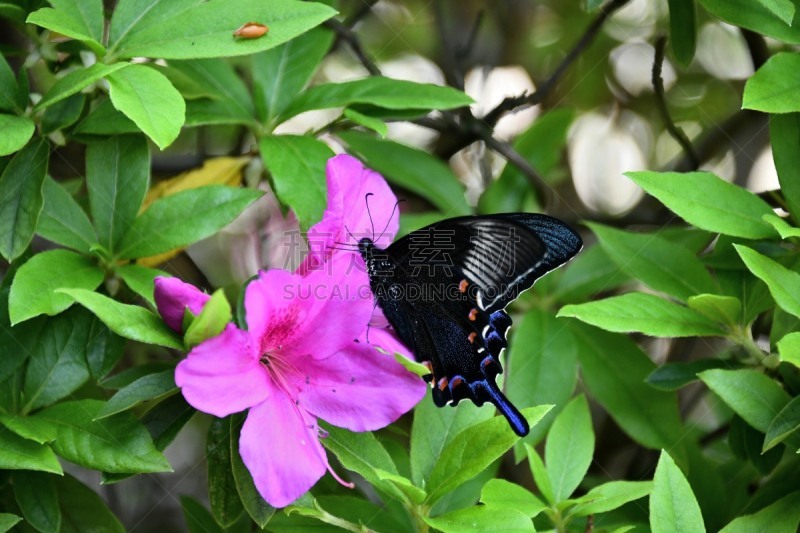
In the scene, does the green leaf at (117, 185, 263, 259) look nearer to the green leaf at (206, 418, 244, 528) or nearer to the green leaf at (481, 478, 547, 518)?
the green leaf at (206, 418, 244, 528)

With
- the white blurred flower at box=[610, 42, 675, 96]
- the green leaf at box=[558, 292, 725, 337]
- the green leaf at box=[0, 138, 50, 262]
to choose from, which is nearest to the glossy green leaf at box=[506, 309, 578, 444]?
the green leaf at box=[558, 292, 725, 337]

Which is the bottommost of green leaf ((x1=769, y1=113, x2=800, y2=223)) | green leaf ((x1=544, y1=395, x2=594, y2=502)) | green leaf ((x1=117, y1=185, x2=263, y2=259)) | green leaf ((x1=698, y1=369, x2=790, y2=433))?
green leaf ((x1=544, y1=395, x2=594, y2=502))

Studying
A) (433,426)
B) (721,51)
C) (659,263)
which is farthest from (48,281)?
(721,51)

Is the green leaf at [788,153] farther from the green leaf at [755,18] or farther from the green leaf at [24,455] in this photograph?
the green leaf at [24,455]

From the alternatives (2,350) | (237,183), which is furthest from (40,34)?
(2,350)

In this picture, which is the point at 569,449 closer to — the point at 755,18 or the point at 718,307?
the point at 718,307

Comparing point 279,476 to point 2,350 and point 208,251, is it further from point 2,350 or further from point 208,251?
point 208,251
